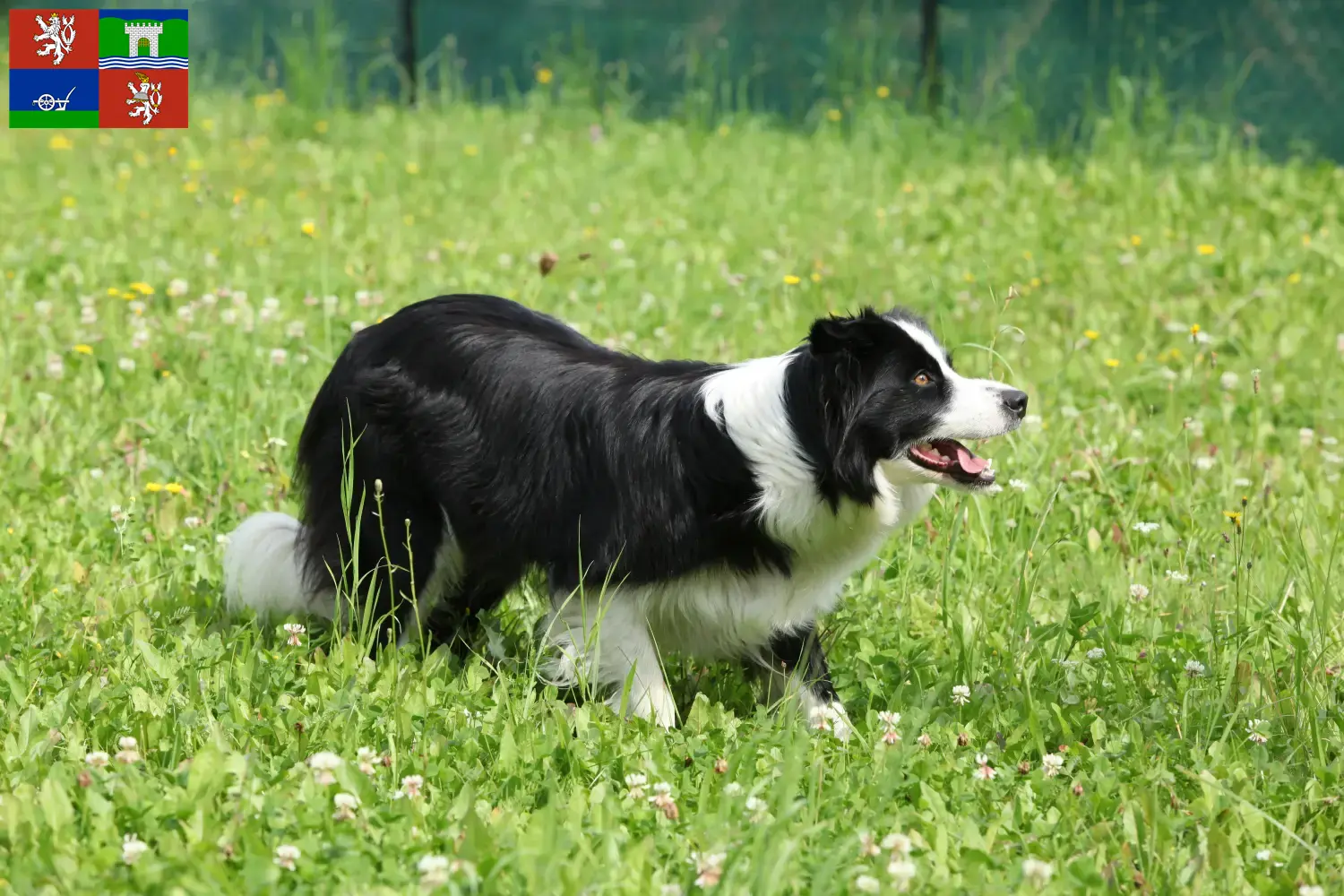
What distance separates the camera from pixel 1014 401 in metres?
3.14

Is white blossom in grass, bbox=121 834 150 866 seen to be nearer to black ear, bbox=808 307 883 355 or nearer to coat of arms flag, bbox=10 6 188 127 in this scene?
black ear, bbox=808 307 883 355

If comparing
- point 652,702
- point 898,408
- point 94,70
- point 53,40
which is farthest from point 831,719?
point 53,40

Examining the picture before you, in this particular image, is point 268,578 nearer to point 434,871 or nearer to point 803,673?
point 803,673

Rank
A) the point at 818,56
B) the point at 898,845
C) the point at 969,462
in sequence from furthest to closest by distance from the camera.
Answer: the point at 818,56 < the point at 969,462 < the point at 898,845

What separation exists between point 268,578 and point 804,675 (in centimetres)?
144

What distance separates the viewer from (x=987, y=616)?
378 centimetres

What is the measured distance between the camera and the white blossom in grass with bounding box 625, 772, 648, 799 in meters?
2.77

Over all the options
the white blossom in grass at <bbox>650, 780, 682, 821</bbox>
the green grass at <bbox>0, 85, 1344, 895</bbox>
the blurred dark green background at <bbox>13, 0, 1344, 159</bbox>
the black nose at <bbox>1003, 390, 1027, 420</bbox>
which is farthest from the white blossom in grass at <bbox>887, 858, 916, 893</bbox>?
the blurred dark green background at <bbox>13, 0, 1344, 159</bbox>

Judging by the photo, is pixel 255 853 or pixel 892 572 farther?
pixel 892 572

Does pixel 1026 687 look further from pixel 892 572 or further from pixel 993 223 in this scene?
pixel 993 223

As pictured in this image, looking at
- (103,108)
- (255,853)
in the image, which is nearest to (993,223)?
(103,108)

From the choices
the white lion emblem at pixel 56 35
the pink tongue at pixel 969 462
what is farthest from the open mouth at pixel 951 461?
the white lion emblem at pixel 56 35

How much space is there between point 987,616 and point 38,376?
363cm

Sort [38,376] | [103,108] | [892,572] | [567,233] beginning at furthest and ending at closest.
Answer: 1. [103,108]
2. [567,233]
3. [38,376]
4. [892,572]
